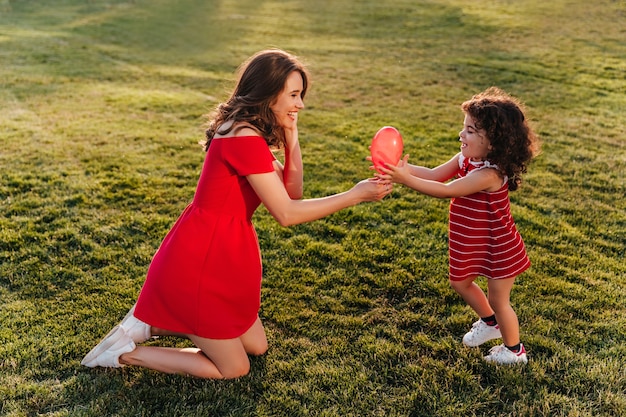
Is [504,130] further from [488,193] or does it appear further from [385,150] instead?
[385,150]

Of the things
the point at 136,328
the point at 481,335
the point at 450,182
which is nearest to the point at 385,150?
the point at 450,182

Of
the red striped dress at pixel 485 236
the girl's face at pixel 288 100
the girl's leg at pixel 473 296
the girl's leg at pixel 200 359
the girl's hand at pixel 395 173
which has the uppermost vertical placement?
the girl's face at pixel 288 100

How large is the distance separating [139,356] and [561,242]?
3.69 metres

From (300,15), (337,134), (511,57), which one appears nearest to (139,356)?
(337,134)

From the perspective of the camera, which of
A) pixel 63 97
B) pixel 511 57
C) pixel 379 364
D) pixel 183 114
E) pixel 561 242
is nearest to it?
pixel 379 364

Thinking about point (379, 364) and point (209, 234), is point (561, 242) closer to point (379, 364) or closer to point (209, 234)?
point (379, 364)

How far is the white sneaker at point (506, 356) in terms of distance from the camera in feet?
10.8

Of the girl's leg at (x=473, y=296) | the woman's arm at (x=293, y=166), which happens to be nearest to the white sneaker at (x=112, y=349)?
the woman's arm at (x=293, y=166)

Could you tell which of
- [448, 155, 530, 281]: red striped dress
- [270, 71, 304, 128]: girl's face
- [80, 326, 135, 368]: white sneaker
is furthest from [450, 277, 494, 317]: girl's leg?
[80, 326, 135, 368]: white sneaker

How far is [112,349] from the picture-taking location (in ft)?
10.5

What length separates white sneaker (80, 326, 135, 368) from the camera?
3.19 metres

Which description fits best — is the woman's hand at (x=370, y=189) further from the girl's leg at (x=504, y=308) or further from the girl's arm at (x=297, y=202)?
the girl's leg at (x=504, y=308)

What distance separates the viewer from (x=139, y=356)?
10.5 ft

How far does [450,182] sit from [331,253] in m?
Result: 1.87
